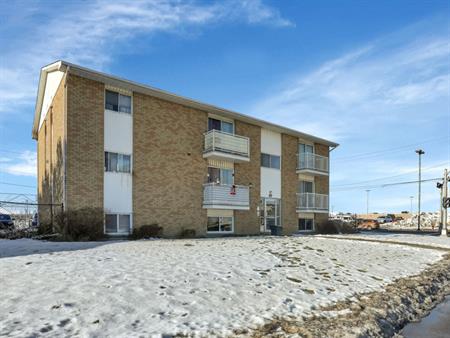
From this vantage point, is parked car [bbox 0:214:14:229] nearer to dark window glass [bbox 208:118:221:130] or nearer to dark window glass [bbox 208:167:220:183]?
dark window glass [bbox 208:167:220:183]

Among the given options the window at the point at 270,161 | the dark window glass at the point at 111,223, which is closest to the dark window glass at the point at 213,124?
the window at the point at 270,161

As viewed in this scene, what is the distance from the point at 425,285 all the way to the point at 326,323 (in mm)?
5269

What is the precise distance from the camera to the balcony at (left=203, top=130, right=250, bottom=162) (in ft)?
74.2

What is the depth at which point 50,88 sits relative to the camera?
22016 millimetres

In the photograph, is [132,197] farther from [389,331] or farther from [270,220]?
[389,331]

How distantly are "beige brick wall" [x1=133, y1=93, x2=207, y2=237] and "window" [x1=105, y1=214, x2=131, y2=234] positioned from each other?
0.42 m

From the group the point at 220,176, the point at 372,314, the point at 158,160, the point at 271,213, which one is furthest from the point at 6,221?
the point at 372,314

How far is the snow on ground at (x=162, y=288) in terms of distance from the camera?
5.74 m

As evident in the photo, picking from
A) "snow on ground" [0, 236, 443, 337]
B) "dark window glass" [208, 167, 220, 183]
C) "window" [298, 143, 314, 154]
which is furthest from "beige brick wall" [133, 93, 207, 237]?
"window" [298, 143, 314, 154]

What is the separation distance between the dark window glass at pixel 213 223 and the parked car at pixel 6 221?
1095cm

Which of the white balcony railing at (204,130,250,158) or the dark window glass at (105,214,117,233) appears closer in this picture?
the dark window glass at (105,214,117,233)

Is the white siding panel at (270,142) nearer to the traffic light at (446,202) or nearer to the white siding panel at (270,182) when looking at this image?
the white siding panel at (270,182)

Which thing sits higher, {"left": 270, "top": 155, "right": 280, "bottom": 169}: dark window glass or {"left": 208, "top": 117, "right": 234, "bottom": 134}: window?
{"left": 208, "top": 117, "right": 234, "bottom": 134}: window

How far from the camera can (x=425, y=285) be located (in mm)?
10469
